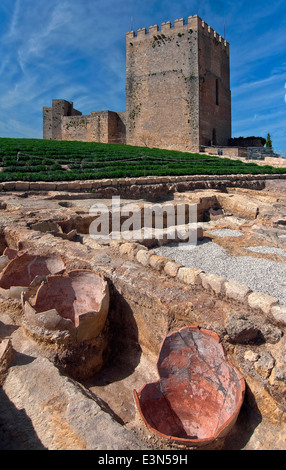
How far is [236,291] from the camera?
3230 millimetres


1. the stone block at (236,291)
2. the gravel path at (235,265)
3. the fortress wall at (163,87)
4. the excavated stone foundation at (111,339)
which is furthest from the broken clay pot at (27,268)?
the fortress wall at (163,87)

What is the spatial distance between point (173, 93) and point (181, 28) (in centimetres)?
508

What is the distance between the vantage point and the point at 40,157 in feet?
49.2

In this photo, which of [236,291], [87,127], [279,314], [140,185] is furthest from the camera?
[87,127]

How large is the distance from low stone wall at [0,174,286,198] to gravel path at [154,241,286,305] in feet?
18.3

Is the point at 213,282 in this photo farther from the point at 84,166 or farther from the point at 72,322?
the point at 84,166

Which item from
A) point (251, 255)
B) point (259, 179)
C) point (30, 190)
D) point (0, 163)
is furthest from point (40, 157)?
point (251, 255)

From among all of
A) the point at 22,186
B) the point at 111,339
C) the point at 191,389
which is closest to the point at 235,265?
the point at 111,339

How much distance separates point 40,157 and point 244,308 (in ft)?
45.4

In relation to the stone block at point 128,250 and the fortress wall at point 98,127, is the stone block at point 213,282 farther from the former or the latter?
the fortress wall at point 98,127

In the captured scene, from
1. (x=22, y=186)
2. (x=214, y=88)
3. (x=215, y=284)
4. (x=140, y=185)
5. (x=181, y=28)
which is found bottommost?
(x=215, y=284)

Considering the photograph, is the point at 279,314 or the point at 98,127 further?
the point at 98,127
